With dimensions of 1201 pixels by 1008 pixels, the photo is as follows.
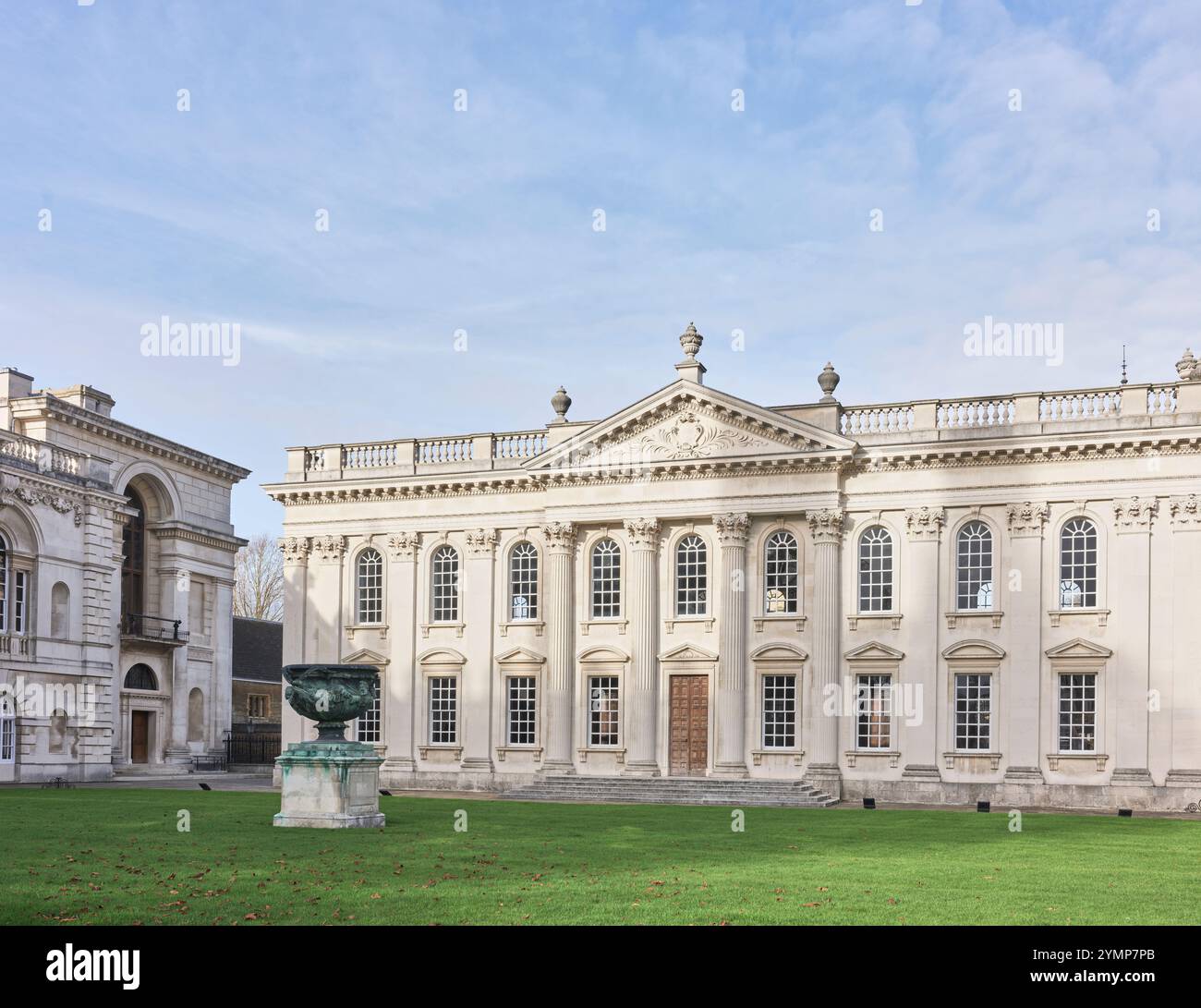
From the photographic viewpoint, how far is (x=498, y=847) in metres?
20.8

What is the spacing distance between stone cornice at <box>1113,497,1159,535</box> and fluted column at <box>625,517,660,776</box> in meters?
13.4

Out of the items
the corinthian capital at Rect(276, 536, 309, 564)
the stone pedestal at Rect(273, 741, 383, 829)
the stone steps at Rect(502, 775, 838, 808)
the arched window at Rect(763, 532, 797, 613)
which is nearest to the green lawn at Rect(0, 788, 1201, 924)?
the stone pedestal at Rect(273, 741, 383, 829)

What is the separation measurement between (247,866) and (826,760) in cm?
2513

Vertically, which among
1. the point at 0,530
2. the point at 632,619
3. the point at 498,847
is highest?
the point at 0,530

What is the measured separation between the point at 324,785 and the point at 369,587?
918 inches

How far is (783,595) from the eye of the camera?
41.3 metres

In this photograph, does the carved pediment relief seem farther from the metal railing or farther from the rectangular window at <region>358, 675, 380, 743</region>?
the metal railing

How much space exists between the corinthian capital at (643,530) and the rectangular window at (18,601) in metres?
19.4

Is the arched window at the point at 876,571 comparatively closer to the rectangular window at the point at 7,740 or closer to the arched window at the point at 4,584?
the arched window at the point at 4,584

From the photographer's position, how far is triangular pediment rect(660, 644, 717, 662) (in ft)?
136

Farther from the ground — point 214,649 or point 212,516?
point 212,516

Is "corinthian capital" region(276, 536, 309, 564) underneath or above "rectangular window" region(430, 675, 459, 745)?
above
